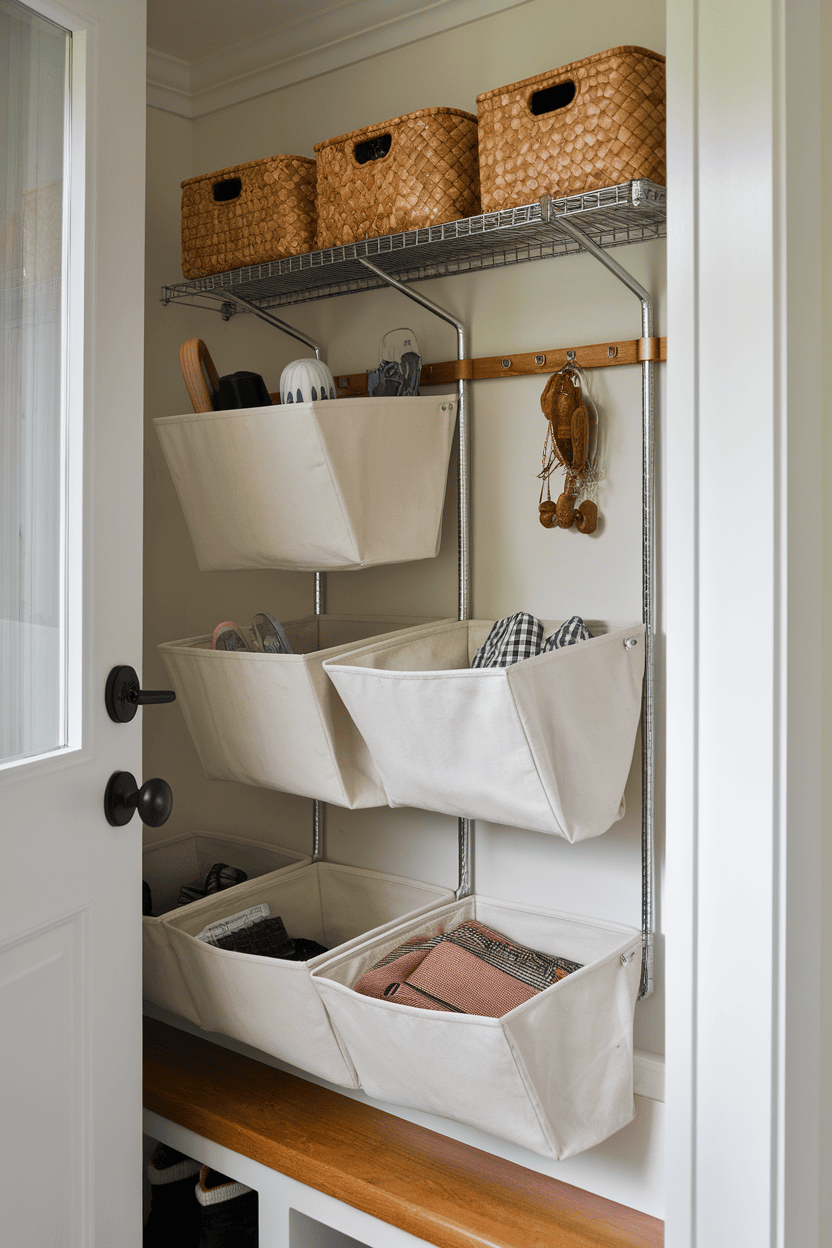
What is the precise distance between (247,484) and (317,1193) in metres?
1.05

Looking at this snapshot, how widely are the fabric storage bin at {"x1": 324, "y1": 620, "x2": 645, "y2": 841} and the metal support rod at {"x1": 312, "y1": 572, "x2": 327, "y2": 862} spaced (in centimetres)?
45

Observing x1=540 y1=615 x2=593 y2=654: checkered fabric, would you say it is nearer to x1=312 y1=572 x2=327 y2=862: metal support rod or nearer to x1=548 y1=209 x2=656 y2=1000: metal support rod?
x1=548 y1=209 x2=656 y2=1000: metal support rod

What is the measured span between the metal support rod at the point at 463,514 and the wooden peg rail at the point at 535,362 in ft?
0.08

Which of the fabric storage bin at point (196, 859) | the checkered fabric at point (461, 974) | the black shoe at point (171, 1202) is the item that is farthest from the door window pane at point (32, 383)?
the black shoe at point (171, 1202)

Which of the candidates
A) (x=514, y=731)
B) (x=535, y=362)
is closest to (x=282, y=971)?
(x=514, y=731)

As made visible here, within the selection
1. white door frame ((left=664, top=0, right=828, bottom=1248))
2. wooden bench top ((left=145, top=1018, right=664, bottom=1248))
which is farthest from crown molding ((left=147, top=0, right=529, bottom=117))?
wooden bench top ((left=145, top=1018, right=664, bottom=1248))

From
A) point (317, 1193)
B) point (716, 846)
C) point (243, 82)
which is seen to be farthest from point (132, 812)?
point (243, 82)

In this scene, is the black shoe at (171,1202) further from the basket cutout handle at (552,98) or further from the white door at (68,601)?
the basket cutout handle at (552,98)

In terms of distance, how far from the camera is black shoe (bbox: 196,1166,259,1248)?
161 cm

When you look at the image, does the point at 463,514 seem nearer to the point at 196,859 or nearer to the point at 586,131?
the point at 586,131

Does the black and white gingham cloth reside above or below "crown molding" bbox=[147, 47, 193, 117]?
below

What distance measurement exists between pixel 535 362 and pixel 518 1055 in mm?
1026

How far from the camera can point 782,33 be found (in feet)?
3.19

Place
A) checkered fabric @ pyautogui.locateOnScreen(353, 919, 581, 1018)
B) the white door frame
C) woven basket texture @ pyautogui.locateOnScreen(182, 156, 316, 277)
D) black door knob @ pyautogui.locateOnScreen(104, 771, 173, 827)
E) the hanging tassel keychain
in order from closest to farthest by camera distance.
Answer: the white door frame < black door knob @ pyautogui.locateOnScreen(104, 771, 173, 827) < checkered fabric @ pyautogui.locateOnScreen(353, 919, 581, 1018) < the hanging tassel keychain < woven basket texture @ pyautogui.locateOnScreen(182, 156, 316, 277)
